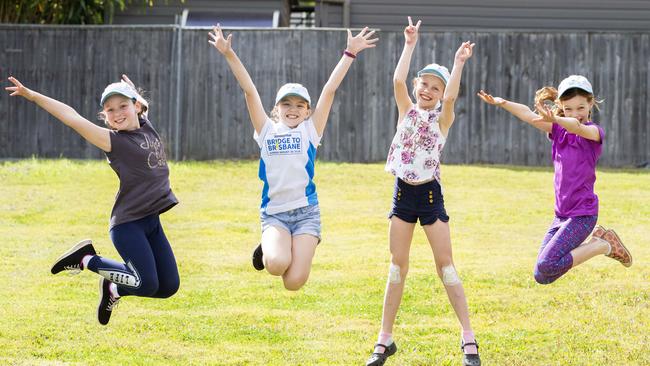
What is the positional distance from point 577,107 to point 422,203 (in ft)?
5.03

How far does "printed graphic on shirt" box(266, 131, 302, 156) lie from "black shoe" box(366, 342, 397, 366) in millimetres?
1584

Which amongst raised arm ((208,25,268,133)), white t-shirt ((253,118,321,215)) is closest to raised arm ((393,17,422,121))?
white t-shirt ((253,118,321,215))

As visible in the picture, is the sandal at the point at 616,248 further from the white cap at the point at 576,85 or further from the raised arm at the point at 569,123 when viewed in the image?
the white cap at the point at 576,85

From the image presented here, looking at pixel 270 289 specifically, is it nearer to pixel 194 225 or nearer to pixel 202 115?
pixel 194 225

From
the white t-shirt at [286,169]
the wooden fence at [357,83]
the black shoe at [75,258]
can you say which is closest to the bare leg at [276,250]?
the white t-shirt at [286,169]

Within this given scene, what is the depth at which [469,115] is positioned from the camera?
2069 cm

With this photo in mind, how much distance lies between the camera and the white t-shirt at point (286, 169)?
28.3ft

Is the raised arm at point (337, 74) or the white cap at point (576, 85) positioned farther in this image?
the white cap at point (576, 85)

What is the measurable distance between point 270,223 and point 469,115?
12471 mm

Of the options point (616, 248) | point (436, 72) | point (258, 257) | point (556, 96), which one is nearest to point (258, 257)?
point (258, 257)

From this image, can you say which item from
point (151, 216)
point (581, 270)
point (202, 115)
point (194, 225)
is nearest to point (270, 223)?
point (151, 216)

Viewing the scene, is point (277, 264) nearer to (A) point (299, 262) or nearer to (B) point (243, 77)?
(A) point (299, 262)

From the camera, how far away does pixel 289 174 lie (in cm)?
861

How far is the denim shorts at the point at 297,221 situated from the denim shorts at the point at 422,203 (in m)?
0.66
